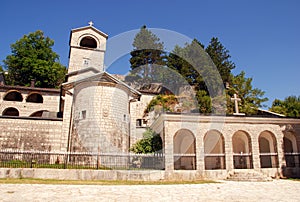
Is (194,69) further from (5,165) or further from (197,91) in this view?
(5,165)

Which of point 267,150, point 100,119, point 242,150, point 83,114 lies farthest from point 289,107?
point 83,114

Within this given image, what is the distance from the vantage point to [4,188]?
8.02 meters

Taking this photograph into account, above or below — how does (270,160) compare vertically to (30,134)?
below

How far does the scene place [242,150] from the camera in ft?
58.1

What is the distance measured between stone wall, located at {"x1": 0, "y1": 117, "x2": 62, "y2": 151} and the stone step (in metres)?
12.5

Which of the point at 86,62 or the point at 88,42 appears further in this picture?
the point at 88,42

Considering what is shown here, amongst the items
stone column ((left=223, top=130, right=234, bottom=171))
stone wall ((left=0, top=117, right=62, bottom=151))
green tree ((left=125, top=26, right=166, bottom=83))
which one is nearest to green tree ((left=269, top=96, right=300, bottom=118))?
stone column ((left=223, top=130, right=234, bottom=171))

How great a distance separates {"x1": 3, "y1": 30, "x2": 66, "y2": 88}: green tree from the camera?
3412 cm

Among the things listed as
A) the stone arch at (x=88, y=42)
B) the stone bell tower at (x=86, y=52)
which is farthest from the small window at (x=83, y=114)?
the stone arch at (x=88, y=42)

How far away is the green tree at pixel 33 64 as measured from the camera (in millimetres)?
34125

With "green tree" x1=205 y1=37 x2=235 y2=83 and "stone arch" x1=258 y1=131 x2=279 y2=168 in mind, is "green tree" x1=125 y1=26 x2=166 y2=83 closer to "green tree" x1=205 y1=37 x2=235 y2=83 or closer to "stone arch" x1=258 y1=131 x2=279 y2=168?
"green tree" x1=205 y1=37 x2=235 y2=83

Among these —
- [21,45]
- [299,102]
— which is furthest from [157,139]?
[21,45]

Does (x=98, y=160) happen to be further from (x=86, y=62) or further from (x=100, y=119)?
(x=86, y=62)

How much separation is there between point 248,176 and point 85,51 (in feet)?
74.3
